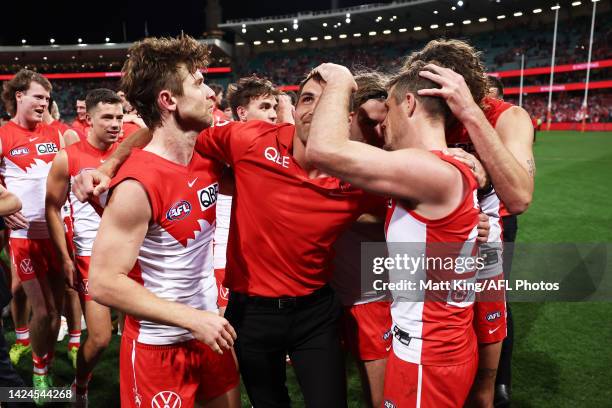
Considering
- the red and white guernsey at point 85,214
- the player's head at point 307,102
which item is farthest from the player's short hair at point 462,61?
the red and white guernsey at point 85,214

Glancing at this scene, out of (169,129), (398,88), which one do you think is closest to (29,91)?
(169,129)

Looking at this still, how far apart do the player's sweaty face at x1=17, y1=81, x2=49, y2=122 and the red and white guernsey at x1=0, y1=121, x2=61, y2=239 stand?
7.2 inches

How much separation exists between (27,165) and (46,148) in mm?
275

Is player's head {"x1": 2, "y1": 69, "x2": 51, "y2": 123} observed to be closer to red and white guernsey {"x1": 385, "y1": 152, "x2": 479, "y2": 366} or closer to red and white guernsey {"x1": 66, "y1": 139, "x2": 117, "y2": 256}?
red and white guernsey {"x1": 66, "y1": 139, "x2": 117, "y2": 256}

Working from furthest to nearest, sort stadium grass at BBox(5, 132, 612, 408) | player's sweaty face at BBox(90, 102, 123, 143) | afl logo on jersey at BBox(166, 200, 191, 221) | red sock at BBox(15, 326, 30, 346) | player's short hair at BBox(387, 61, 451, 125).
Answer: red sock at BBox(15, 326, 30, 346)
player's sweaty face at BBox(90, 102, 123, 143)
stadium grass at BBox(5, 132, 612, 408)
afl logo on jersey at BBox(166, 200, 191, 221)
player's short hair at BBox(387, 61, 451, 125)

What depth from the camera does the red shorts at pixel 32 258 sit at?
430 centimetres

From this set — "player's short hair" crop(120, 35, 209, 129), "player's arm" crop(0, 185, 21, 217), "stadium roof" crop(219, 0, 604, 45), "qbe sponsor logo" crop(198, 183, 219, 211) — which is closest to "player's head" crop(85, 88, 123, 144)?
"player's arm" crop(0, 185, 21, 217)

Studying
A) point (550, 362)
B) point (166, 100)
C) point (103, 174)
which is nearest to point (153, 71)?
point (166, 100)

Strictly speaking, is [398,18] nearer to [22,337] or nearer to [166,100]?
[22,337]

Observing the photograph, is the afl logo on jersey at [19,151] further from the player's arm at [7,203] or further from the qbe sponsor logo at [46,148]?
the player's arm at [7,203]

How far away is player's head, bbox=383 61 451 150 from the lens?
6.38 feet

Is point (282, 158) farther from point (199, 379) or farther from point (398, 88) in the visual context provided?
point (199, 379)

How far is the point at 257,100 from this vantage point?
4.62 meters

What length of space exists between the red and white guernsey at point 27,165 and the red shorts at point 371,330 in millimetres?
3501
